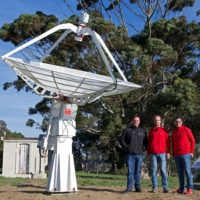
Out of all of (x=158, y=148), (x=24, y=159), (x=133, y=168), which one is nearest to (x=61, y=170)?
(x=133, y=168)

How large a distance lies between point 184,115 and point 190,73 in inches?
166

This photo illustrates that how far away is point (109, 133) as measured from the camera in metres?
27.1

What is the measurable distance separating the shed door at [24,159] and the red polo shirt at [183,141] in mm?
20144

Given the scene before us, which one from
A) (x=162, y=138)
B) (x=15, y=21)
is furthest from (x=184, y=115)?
(x=162, y=138)

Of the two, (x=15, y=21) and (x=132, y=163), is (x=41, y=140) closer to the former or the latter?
(x=132, y=163)

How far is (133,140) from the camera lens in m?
11.3

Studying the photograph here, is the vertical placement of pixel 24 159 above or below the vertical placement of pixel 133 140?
above

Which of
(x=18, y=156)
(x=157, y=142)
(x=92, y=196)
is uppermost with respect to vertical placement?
(x=18, y=156)

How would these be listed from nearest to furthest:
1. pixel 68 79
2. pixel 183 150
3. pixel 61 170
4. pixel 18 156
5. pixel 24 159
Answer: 1. pixel 68 79
2. pixel 183 150
3. pixel 61 170
4. pixel 24 159
5. pixel 18 156

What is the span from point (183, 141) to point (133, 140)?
1144mm

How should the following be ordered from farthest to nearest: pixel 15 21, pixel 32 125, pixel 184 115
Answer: pixel 32 125
pixel 15 21
pixel 184 115

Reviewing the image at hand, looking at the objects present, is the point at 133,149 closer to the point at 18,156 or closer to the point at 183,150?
the point at 183,150

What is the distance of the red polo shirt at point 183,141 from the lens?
11.0 meters

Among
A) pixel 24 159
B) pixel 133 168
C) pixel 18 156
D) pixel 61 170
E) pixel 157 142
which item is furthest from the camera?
pixel 18 156
